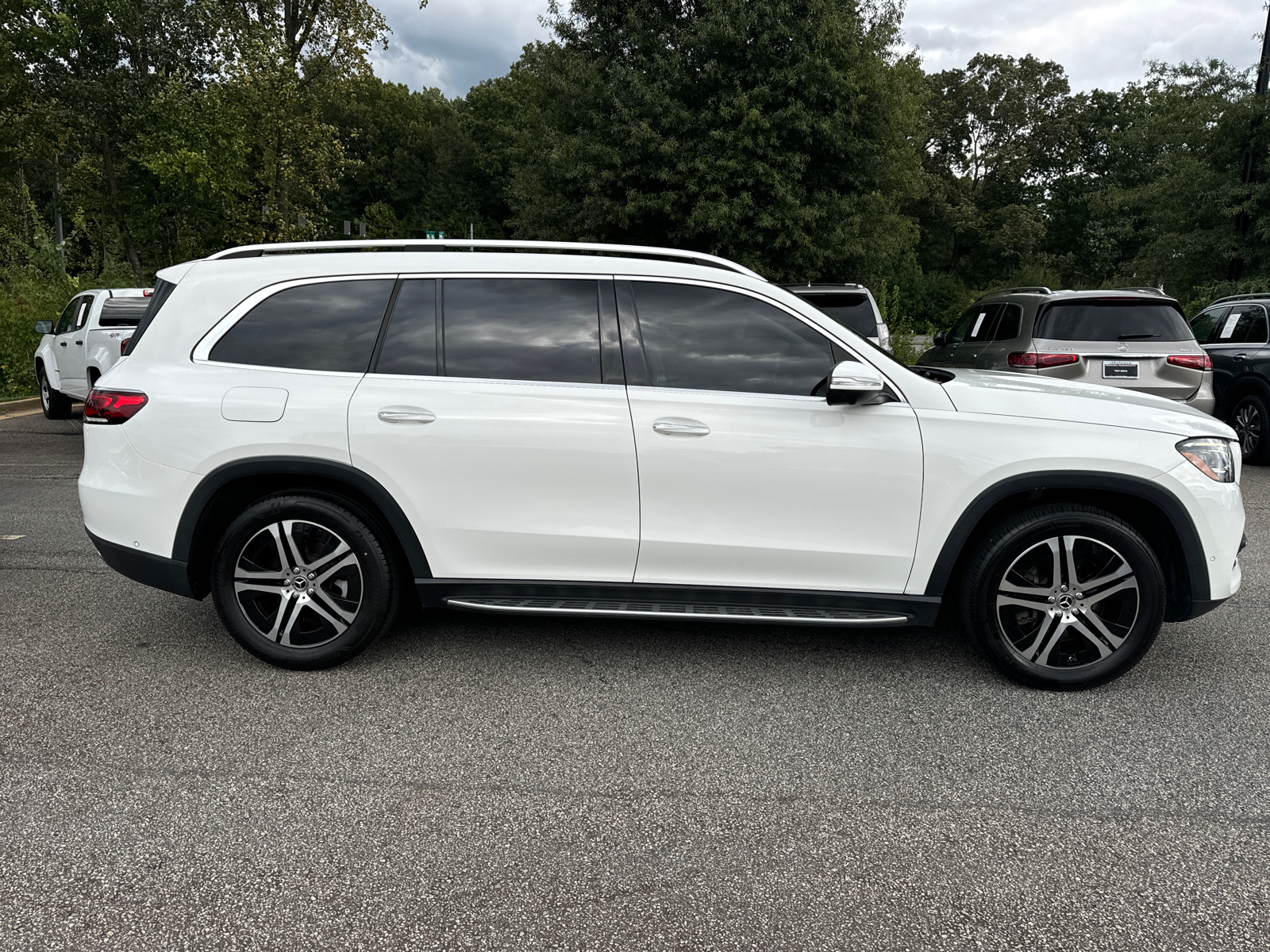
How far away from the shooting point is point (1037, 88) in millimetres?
56469

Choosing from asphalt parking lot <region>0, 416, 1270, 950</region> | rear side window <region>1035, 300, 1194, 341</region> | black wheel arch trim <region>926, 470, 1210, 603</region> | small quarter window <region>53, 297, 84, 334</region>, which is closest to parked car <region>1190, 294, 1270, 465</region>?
rear side window <region>1035, 300, 1194, 341</region>

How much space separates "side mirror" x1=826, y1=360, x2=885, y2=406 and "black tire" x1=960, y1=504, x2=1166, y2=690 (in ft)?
2.72

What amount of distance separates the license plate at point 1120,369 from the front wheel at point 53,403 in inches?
526

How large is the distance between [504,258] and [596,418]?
0.90m

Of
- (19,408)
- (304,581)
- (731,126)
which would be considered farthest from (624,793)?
(731,126)

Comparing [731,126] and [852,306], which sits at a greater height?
[731,126]

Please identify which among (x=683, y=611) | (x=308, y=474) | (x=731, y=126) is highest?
(x=731, y=126)

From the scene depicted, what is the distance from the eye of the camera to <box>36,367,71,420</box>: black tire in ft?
43.9

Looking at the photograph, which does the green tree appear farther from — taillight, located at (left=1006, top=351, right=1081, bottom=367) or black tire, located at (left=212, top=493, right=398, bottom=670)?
black tire, located at (left=212, top=493, right=398, bottom=670)

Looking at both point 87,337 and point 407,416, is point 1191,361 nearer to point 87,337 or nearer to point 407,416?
point 407,416

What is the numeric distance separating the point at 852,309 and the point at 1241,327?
14.0 ft

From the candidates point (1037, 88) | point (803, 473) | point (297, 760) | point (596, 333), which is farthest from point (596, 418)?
point (1037, 88)

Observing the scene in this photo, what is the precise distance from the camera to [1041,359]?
8.53 m

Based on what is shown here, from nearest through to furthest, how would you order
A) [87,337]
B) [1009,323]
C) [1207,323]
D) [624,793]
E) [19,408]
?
[624,793]
[1009,323]
[1207,323]
[87,337]
[19,408]
